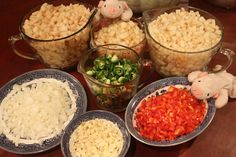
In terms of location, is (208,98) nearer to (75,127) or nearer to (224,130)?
(224,130)

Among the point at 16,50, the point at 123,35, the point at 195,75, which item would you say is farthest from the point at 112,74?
the point at 16,50

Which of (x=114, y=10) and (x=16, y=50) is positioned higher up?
(x=114, y=10)

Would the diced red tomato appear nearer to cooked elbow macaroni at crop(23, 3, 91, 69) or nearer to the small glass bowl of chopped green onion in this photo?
the small glass bowl of chopped green onion

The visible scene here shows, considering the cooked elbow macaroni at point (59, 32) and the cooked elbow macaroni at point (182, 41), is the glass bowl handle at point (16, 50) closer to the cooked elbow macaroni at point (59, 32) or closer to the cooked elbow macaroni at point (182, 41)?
the cooked elbow macaroni at point (59, 32)

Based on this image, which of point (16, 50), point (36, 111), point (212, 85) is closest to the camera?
point (212, 85)

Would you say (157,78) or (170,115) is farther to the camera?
(157,78)

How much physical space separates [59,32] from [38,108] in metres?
0.30

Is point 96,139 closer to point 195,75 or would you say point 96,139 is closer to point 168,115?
point 168,115

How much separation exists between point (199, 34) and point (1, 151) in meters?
0.78

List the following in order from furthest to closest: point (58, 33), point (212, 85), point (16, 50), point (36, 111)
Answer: point (16, 50) < point (58, 33) < point (36, 111) < point (212, 85)

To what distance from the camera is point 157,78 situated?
4.26ft

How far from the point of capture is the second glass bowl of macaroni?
1.14 m

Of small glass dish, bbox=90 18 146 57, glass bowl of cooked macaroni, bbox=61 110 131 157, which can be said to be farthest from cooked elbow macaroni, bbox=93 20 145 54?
glass bowl of cooked macaroni, bbox=61 110 131 157

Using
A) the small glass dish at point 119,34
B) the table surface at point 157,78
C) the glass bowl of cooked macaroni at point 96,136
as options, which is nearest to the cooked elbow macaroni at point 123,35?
the small glass dish at point 119,34
